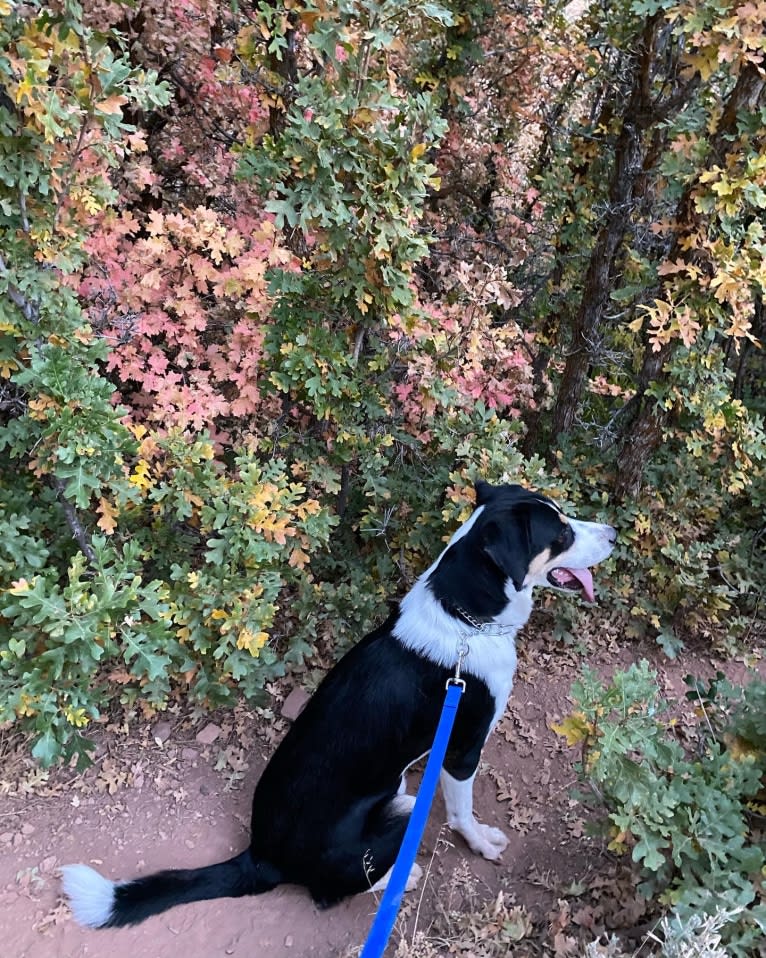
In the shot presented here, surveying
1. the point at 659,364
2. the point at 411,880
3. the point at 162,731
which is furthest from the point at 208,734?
the point at 659,364

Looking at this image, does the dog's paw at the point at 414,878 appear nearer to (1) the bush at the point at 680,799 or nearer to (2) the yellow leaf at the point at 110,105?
(1) the bush at the point at 680,799

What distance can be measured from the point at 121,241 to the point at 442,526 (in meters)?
2.50

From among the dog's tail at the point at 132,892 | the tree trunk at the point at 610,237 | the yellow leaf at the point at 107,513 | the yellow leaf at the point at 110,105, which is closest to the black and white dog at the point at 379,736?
the dog's tail at the point at 132,892

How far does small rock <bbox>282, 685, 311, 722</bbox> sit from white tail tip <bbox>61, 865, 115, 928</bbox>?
3.73 ft

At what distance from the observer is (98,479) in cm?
256

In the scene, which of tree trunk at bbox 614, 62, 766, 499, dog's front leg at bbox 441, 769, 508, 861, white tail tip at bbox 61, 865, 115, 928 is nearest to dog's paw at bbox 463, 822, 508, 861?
dog's front leg at bbox 441, 769, 508, 861

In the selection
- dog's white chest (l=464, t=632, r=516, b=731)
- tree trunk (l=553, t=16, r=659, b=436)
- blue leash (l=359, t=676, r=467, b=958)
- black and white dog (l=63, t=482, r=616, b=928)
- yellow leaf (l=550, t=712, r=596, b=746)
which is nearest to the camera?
blue leash (l=359, t=676, r=467, b=958)

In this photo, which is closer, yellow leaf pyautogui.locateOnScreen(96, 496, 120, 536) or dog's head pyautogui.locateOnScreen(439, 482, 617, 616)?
dog's head pyautogui.locateOnScreen(439, 482, 617, 616)

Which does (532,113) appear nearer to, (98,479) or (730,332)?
(730,332)

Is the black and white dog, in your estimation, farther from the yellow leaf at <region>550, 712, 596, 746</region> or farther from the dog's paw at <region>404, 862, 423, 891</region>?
the yellow leaf at <region>550, 712, 596, 746</region>

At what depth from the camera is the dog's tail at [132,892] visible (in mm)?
2348

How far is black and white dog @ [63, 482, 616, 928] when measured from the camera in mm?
2449

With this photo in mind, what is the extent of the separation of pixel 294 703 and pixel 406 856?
1646 millimetres

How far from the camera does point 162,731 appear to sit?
322 cm
